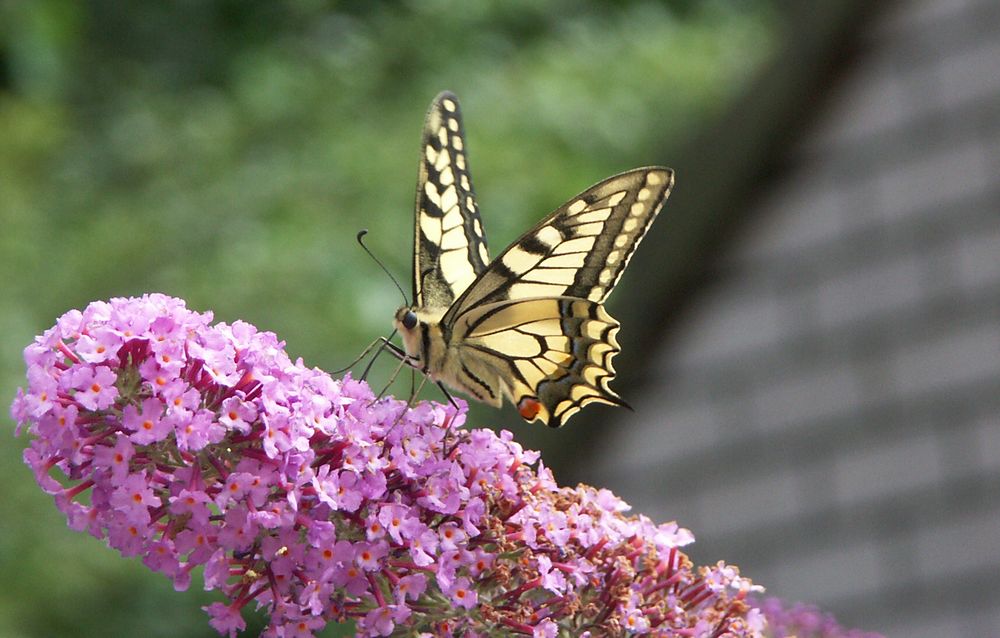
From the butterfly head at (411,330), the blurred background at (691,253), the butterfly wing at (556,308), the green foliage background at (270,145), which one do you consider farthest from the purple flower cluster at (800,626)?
the green foliage background at (270,145)

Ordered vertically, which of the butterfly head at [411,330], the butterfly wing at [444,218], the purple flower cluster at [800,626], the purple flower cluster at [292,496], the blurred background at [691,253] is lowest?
the purple flower cluster at [292,496]

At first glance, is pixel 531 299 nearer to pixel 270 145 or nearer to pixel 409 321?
pixel 409 321

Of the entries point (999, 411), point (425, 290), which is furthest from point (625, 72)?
point (425, 290)

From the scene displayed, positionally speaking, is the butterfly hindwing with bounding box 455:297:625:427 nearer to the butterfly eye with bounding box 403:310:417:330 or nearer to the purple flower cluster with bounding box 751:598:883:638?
the butterfly eye with bounding box 403:310:417:330

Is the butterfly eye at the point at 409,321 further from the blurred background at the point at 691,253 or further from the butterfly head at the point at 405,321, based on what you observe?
the blurred background at the point at 691,253

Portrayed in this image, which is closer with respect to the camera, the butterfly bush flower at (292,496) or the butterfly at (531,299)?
the butterfly bush flower at (292,496)

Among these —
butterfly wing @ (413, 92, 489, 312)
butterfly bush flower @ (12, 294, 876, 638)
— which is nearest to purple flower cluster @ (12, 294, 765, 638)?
butterfly bush flower @ (12, 294, 876, 638)

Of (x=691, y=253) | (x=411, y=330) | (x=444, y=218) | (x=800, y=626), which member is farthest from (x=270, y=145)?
(x=800, y=626)

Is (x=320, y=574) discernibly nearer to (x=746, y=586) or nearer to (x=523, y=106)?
(x=746, y=586)
